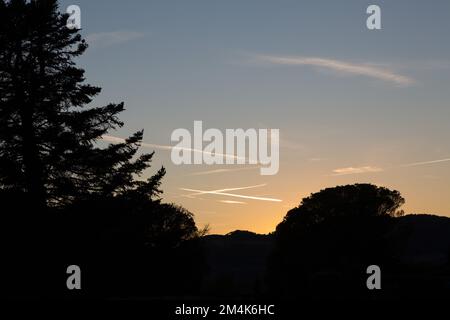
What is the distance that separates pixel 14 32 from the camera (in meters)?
30.6

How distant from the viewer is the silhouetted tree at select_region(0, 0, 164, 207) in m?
29.8

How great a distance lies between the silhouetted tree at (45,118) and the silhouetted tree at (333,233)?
3497 cm

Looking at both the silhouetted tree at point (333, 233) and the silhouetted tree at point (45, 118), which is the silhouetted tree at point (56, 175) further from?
the silhouetted tree at point (333, 233)

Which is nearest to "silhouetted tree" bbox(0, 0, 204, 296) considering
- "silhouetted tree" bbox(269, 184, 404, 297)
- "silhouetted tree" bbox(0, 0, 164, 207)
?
"silhouetted tree" bbox(0, 0, 164, 207)

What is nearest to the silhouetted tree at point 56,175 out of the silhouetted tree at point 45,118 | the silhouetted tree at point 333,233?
the silhouetted tree at point 45,118

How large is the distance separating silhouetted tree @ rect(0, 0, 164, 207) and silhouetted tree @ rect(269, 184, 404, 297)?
35.0 m

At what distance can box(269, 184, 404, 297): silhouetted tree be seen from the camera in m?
63.6

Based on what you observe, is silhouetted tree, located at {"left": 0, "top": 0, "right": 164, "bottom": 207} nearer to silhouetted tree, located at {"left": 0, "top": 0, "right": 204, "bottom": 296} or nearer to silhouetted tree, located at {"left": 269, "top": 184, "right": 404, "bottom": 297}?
silhouetted tree, located at {"left": 0, "top": 0, "right": 204, "bottom": 296}

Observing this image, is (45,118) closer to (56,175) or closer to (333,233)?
(56,175)

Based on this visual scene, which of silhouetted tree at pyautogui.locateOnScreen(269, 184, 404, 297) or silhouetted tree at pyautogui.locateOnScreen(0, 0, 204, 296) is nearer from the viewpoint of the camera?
silhouetted tree at pyautogui.locateOnScreen(0, 0, 204, 296)

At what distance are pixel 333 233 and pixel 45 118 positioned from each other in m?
39.8

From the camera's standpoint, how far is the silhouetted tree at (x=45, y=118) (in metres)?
29.8

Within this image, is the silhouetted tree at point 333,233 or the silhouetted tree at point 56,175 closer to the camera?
the silhouetted tree at point 56,175
